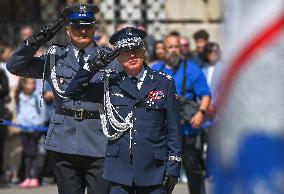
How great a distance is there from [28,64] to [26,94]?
587 cm

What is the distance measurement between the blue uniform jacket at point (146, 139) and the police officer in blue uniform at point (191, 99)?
10.5ft

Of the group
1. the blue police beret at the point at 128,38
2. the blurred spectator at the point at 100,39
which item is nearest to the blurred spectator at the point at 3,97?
the blurred spectator at the point at 100,39

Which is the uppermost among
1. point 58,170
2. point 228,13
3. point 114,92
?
point 228,13

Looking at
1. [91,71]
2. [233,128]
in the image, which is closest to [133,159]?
[91,71]

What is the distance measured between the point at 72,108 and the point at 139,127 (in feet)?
2.74

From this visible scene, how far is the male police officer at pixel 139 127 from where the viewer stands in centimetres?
513

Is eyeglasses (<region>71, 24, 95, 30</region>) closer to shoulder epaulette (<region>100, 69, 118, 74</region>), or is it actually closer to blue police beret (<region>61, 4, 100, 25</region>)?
blue police beret (<region>61, 4, 100, 25</region>)

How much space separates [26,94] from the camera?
11711 millimetres

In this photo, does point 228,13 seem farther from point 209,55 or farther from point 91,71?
point 209,55

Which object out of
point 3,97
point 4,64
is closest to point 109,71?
point 3,97

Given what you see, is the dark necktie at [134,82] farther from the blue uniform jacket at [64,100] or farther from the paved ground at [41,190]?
the paved ground at [41,190]

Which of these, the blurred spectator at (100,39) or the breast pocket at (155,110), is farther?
the blurred spectator at (100,39)

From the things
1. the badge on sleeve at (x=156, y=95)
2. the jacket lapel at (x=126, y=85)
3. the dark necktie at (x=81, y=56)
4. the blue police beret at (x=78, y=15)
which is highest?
the blue police beret at (x=78, y=15)

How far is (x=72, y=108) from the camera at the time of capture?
5.87m
